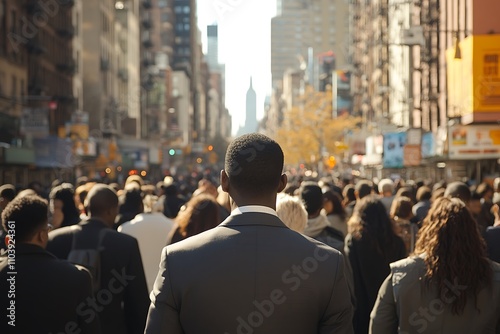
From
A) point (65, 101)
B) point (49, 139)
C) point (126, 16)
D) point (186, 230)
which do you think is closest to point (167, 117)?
point (126, 16)

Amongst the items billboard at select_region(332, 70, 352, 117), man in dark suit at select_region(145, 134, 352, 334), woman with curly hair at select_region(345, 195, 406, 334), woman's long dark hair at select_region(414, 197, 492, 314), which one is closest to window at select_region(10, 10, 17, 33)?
woman with curly hair at select_region(345, 195, 406, 334)

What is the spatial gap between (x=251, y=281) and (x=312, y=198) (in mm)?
6221

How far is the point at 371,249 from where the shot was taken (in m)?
9.58

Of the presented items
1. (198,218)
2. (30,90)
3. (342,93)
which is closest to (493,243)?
(198,218)

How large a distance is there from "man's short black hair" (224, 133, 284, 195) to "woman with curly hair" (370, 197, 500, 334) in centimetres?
208

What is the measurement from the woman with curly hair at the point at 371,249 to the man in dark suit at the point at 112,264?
7.77 ft

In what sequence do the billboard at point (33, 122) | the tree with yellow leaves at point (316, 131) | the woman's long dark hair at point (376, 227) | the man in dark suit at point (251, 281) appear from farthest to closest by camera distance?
1. the tree with yellow leaves at point (316, 131)
2. the billboard at point (33, 122)
3. the woman's long dark hair at point (376, 227)
4. the man in dark suit at point (251, 281)

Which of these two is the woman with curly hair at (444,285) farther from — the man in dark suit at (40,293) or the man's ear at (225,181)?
the man's ear at (225,181)

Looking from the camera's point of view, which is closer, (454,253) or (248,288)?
(248,288)

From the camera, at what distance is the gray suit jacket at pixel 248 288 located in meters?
4.14

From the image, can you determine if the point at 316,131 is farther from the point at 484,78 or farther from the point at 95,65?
the point at 484,78

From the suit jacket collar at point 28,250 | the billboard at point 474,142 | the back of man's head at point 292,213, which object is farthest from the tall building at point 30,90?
the suit jacket collar at point 28,250

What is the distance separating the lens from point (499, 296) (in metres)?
6.07

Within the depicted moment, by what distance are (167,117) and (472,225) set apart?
155950 millimetres
